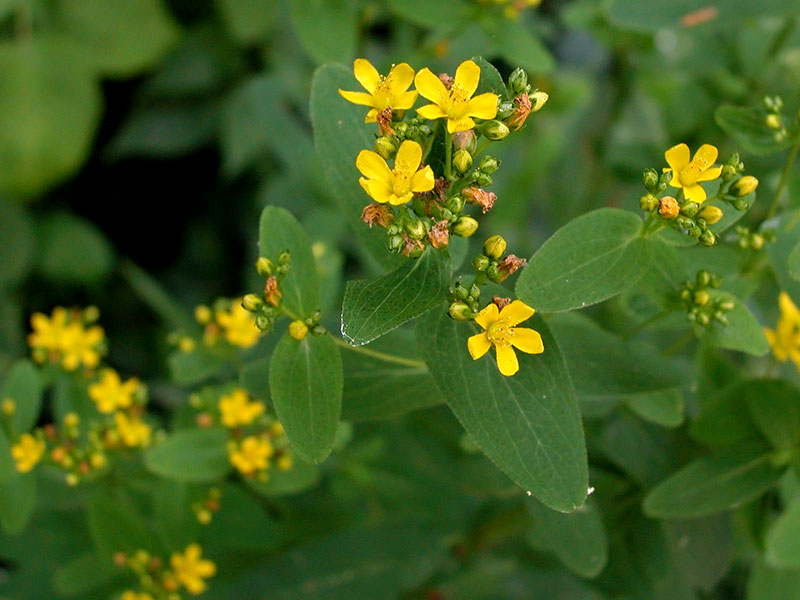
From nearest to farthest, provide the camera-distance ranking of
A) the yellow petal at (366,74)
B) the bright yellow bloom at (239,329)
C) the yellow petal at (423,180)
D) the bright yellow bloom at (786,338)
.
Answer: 1. the yellow petal at (423,180)
2. the yellow petal at (366,74)
3. the bright yellow bloom at (786,338)
4. the bright yellow bloom at (239,329)

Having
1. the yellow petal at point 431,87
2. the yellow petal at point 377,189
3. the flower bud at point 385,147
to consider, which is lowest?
the yellow petal at point 377,189

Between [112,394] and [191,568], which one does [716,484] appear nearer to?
[191,568]

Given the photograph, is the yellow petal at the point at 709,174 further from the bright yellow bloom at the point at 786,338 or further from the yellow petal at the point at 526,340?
the bright yellow bloom at the point at 786,338

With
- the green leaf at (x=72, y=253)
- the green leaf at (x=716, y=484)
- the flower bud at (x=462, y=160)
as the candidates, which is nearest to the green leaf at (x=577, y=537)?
the green leaf at (x=716, y=484)

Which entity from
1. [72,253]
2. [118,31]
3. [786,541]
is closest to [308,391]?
[786,541]

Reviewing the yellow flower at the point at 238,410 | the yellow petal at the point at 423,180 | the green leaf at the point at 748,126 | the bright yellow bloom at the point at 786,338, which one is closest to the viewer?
the yellow petal at the point at 423,180

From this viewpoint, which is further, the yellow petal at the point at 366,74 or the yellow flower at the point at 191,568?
the yellow flower at the point at 191,568

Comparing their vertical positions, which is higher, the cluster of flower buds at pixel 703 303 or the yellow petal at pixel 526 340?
the yellow petal at pixel 526 340

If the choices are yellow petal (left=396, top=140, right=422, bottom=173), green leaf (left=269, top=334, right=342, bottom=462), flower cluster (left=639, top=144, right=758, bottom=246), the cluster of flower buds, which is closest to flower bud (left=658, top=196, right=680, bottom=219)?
flower cluster (left=639, top=144, right=758, bottom=246)

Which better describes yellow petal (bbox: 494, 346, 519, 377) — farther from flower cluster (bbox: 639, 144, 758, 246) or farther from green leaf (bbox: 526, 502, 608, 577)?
green leaf (bbox: 526, 502, 608, 577)
